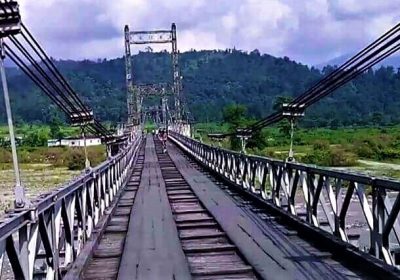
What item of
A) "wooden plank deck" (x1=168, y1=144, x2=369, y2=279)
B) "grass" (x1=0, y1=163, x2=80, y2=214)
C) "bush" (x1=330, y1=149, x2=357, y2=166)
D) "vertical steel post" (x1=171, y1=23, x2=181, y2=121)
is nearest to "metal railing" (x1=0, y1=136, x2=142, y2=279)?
"wooden plank deck" (x1=168, y1=144, x2=369, y2=279)

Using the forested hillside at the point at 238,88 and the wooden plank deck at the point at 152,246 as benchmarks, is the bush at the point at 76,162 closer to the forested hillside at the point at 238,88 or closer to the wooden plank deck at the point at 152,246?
the forested hillside at the point at 238,88

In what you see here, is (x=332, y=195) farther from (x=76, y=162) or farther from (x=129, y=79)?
(x=129, y=79)

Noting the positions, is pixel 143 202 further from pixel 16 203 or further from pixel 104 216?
pixel 16 203

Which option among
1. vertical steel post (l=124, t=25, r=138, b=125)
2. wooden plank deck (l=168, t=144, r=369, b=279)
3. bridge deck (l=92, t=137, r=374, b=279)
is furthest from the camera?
vertical steel post (l=124, t=25, r=138, b=125)

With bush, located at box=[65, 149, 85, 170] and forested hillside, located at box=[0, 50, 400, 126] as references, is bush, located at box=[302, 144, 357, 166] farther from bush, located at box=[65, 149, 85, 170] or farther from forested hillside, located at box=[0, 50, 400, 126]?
forested hillside, located at box=[0, 50, 400, 126]

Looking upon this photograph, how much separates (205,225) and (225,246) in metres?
2.08

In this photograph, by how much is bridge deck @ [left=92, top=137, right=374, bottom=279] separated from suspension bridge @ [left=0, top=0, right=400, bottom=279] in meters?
0.01

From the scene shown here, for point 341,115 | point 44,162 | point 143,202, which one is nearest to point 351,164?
point 44,162

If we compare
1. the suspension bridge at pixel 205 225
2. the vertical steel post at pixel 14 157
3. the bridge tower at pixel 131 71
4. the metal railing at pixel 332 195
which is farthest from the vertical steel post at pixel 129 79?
the vertical steel post at pixel 14 157

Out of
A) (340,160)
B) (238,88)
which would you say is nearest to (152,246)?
(340,160)

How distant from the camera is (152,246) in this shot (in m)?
8.79

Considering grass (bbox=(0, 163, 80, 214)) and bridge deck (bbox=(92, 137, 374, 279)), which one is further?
grass (bbox=(0, 163, 80, 214))

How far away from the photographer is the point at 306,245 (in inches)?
331

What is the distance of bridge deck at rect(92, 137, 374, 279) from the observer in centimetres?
703
